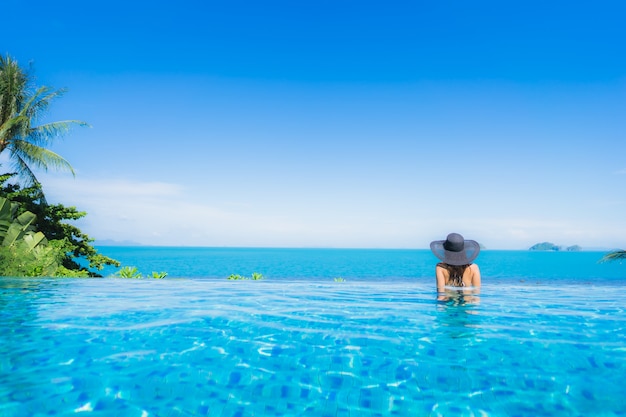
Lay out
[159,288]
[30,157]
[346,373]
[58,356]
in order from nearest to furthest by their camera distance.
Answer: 1. [346,373]
2. [58,356]
3. [159,288]
4. [30,157]

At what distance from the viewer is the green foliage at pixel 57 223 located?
66.2ft

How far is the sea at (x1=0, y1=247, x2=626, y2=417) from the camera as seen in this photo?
4.18 meters

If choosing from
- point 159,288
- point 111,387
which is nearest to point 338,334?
point 111,387

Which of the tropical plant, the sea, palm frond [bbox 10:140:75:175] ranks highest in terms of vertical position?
palm frond [bbox 10:140:75:175]

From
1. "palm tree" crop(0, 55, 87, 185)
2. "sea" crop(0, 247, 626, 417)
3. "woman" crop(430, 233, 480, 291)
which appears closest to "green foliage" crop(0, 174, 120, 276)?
"palm tree" crop(0, 55, 87, 185)

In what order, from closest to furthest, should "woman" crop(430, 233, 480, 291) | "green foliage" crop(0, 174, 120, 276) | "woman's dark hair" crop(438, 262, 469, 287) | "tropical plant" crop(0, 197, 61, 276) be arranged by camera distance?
"woman" crop(430, 233, 480, 291)
"woman's dark hair" crop(438, 262, 469, 287)
"tropical plant" crop(0, 197, 61, 276)
"green foliage" crop(0, 174, 120, 276)

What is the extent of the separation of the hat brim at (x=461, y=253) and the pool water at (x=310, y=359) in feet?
3.33

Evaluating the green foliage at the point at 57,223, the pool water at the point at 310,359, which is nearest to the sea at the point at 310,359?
the pool water at the point at 310,359

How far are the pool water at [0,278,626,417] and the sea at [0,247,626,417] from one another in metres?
0.02

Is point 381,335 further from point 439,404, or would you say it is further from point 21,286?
point 21,286

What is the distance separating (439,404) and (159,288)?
37.1ft

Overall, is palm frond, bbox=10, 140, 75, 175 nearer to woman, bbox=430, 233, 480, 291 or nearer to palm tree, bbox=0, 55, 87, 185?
palm tree, bbox=0, 55, 87, 185

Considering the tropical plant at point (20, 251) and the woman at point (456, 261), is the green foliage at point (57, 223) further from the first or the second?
the woman at point (456, 261)

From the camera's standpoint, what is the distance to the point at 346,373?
5016 millimetres
